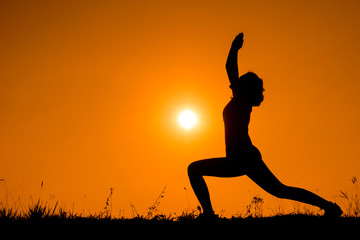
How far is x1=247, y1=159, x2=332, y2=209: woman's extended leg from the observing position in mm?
5012

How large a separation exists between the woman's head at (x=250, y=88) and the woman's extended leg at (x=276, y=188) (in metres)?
0.80

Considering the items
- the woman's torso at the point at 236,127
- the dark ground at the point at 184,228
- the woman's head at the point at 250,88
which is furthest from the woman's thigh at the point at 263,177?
Result: the woman's head at the point at 250,88

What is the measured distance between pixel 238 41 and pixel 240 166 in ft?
5.46

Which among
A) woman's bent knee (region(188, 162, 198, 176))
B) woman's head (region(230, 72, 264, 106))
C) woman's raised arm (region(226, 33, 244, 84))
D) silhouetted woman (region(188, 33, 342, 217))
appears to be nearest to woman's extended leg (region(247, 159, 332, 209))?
silhouetted woman (region(188, 33, 342, 217))

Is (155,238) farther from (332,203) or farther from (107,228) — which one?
(332,203)

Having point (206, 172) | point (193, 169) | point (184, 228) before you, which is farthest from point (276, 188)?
point (184, 228)

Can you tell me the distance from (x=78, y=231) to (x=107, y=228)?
1.07 ft

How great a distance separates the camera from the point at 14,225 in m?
4.73

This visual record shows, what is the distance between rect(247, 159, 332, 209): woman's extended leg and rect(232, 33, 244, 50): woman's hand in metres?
1.52

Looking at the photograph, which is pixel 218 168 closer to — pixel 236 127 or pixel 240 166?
pixel 240 166

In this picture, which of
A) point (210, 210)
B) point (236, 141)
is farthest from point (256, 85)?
point (210, 210)

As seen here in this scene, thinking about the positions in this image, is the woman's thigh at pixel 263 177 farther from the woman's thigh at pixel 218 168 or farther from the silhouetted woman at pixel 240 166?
the woman's thigh at pixel 218 168

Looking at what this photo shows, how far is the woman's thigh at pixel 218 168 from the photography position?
16.3ft

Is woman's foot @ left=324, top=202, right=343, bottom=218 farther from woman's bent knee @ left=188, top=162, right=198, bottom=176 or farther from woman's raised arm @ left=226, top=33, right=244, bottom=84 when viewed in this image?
woman's raised arm @ left=226, top=33, right=244, bottom=84
